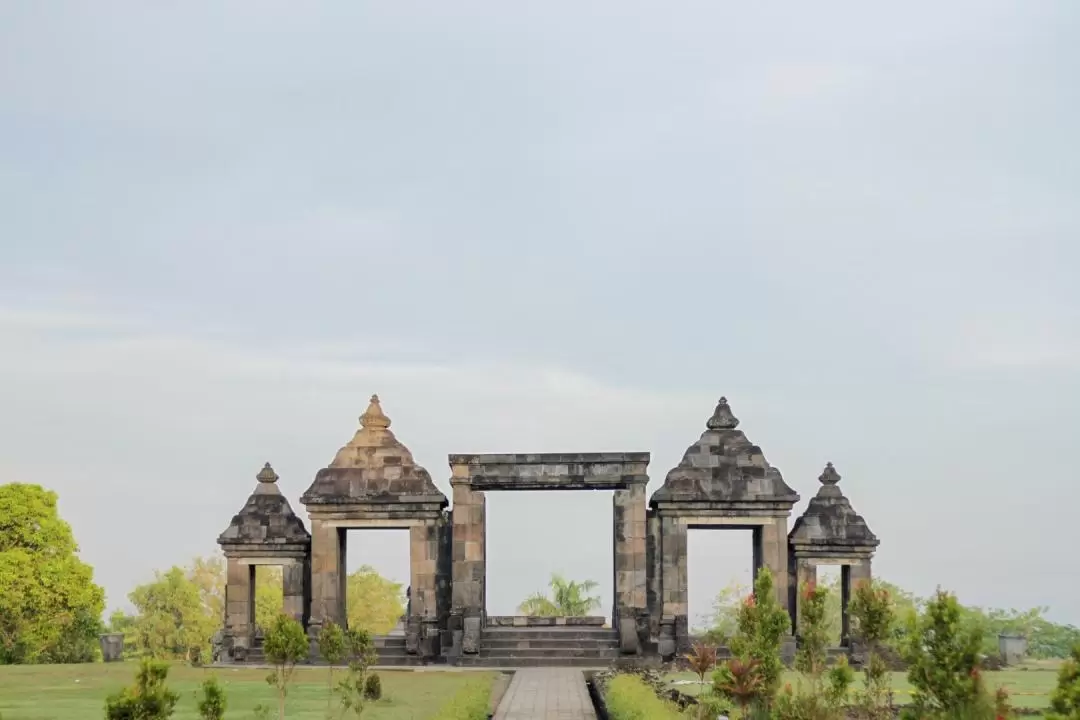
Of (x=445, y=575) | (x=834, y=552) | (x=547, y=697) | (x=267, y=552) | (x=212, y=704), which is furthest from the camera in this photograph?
(x=267, y=552)

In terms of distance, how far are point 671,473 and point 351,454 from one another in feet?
28.6

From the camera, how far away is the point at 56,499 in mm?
40750

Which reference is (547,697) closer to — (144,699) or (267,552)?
(144,699)

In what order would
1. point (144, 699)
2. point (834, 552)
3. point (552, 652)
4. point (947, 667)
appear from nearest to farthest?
point (144, 699), point (947, 667), point (552, 652), point (834, 552)

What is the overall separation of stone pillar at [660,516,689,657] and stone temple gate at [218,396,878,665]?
0.03m

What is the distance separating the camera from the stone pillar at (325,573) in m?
32.7

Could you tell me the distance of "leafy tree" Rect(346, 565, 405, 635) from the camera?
204ft

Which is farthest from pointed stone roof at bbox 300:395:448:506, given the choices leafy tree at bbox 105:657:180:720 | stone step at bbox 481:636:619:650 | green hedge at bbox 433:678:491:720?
leafy tree at bbox 105:657:180:720

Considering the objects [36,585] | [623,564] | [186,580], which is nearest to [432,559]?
[623,564]

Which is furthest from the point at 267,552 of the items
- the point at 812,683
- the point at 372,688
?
the point at 812,683

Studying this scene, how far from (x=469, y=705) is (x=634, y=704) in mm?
2373

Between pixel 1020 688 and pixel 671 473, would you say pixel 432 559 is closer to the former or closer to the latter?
pixel 671 473

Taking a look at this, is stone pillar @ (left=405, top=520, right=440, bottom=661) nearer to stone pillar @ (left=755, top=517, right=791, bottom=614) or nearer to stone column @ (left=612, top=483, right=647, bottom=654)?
stone column @ (left=612, top=483, right=647, bottom=654)

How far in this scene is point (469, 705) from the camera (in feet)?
58.4
